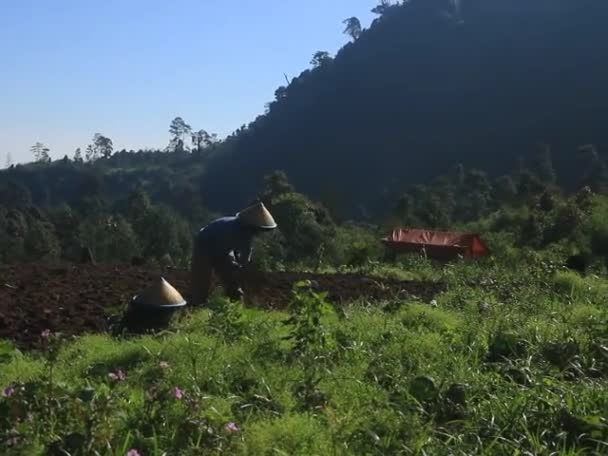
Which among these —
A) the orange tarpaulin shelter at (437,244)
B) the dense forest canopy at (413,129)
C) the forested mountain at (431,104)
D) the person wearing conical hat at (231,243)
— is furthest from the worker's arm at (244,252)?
the forested mountain at (431,104)

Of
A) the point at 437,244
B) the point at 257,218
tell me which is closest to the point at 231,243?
the point at 257,218

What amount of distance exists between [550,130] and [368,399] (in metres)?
56.1

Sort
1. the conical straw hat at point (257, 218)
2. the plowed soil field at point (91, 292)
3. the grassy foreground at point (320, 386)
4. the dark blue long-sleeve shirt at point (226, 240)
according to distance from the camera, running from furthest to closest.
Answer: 1. the dark blue long-sleeve shirt at point (226, 240)
2. the conical straw hat at point (257, 218)
3. the plowed soil field at point (91, 292)
4. the grassy foreground at point (320, 386)

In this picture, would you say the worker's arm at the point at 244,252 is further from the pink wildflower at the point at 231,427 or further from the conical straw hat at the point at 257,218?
the pink wildflower at the point at 231,427

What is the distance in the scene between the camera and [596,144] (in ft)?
176

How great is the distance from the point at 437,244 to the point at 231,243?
31.4 feet

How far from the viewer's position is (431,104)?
66.4 m

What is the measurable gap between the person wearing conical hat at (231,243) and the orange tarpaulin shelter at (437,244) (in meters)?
7.53

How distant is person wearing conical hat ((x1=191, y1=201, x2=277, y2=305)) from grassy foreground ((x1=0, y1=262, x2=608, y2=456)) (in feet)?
2.99

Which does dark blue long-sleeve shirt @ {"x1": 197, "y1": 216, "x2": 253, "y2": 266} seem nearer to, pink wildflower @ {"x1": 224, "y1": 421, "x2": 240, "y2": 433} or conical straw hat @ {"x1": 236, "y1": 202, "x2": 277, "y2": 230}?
conical straw hat @ {"x1": 236, "y1": 202, "x2": 277, "y2": 230}

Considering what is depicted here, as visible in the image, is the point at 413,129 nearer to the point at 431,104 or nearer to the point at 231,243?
the point at 431,104

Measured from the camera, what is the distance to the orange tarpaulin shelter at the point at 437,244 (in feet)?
49.1

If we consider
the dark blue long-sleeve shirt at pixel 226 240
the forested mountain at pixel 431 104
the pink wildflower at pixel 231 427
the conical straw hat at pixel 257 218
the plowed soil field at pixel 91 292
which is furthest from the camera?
the forested mountain at pixel 431 104

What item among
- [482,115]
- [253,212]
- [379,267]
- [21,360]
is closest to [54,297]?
[253,212]
